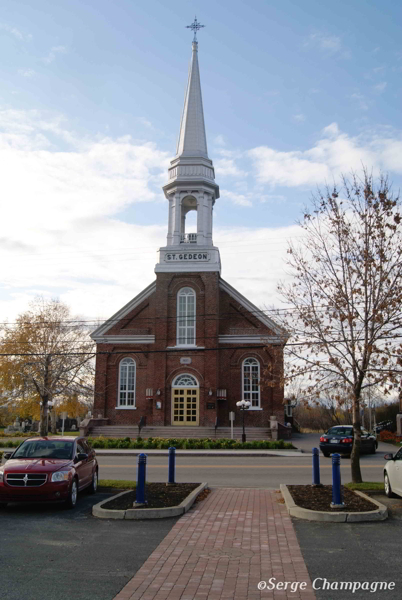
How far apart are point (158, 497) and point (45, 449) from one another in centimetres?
267

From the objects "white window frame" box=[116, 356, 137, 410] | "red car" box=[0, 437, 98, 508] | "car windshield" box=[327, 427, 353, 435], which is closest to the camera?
"red car" box=[0, 437, 98, 508]

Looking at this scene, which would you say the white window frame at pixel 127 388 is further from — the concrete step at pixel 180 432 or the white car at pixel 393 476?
the white car at pixel 393 476

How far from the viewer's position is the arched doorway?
123ft

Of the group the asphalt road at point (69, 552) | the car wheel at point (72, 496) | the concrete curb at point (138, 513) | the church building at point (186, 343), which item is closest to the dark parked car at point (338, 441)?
the church building at point (186, 343)

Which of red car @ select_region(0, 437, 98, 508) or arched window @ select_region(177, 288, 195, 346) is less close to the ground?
arched window @ select_region(177, 288, 195, 346)

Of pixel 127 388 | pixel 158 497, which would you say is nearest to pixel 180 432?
pixel 127 388

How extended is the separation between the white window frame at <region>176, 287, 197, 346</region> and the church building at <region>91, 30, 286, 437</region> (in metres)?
0.07

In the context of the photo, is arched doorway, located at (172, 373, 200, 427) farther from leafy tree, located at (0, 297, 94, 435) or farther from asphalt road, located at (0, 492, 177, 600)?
asphalt road, located at (0, 492, 177, 600)

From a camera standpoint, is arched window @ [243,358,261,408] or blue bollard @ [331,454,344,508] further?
arched window @ [243,358,261,408]

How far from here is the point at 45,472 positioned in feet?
35.2

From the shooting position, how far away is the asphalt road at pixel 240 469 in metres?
16.6

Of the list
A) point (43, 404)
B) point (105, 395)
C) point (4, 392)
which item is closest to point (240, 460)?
point (105, 395)

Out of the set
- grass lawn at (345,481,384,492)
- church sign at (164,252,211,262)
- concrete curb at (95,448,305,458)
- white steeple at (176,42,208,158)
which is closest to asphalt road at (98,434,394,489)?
concrete curb at (95,448,305,458)

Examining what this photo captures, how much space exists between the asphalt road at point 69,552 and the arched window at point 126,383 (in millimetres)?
28023
